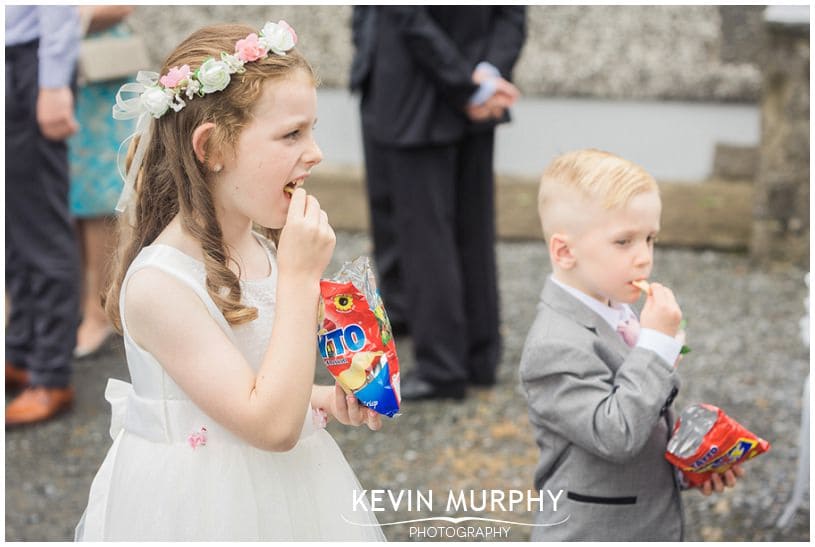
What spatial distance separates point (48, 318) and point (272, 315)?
2.29 m

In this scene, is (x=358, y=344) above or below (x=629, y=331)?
above

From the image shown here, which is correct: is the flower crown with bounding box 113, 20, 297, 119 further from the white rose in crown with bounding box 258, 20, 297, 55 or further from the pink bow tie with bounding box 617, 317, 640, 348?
the pink bow tie with bounding box 617, 317, 640, 348

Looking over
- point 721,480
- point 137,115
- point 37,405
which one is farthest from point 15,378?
point 721,480

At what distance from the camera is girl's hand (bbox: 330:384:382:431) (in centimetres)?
177

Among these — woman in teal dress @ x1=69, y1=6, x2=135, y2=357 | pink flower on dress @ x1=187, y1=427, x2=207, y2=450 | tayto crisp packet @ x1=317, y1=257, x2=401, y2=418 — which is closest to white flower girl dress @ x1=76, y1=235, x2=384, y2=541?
pink flower on dress @ x1=187, y1=427, x2=207, y2=450

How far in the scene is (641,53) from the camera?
644cm

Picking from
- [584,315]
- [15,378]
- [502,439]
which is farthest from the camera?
[15,378]

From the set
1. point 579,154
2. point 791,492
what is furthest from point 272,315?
point 791,492

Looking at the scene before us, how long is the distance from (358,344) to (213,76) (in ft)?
1.54

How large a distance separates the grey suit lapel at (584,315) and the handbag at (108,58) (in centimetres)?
270

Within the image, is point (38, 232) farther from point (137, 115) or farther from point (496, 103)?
point (137, 115)

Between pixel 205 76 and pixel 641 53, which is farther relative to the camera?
pixel 641 53

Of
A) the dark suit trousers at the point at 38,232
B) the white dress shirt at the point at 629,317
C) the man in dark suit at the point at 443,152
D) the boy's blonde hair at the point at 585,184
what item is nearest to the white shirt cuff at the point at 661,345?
the white dress shirt at the point at 629,317

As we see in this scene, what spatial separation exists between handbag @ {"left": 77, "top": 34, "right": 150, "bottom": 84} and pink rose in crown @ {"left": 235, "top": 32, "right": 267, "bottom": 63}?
8.74ft
